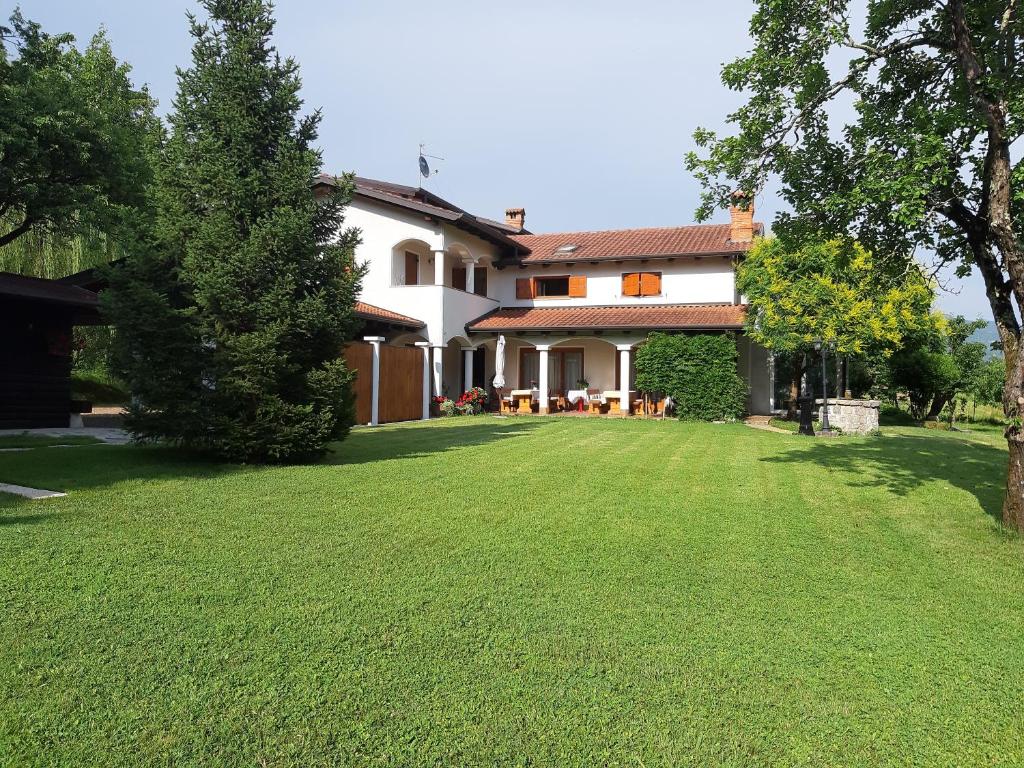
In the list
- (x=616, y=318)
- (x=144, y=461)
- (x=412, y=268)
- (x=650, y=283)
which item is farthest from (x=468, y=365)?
(x=144, y=461)

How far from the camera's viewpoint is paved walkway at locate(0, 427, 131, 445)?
39.5 feet

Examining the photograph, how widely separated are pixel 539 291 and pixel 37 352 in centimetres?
1615

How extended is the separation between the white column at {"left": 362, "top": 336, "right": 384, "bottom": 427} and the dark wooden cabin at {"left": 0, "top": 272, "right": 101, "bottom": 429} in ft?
20.8

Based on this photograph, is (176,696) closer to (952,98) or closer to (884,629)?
(884,629)

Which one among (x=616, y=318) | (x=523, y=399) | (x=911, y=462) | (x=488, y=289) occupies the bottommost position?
(x=911, y=462)

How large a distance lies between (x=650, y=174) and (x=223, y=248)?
12969 millimetres

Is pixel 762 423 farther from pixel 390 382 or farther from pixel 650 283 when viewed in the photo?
pixel 390 382

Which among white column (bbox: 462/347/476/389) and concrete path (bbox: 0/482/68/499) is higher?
white column (bbox: 462/347/476/389)

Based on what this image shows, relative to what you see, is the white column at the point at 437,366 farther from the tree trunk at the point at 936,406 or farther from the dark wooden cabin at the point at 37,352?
the tree trunk at the point at 936,406

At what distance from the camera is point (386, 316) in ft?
64.6

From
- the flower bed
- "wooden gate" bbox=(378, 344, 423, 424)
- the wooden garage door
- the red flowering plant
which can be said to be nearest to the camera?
the wooden garage door

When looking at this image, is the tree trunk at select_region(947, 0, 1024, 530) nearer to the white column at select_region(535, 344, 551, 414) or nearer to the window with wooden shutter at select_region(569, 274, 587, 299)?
the white column at select_region(535, 344, 551, 414)

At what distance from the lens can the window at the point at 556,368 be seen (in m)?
25.9

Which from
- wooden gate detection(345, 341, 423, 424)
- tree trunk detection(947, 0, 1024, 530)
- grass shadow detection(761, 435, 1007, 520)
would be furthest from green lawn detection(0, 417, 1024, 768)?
wooden gate detection(345, 341, 423, 424)
